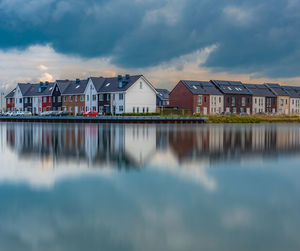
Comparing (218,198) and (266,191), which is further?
(266,191)

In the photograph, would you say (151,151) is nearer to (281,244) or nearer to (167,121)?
(281,244)

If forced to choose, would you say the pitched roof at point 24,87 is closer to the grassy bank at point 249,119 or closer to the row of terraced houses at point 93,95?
the row of terraced houses at point 93,95

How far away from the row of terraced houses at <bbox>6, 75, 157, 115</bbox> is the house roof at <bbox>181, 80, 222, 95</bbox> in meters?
9.09

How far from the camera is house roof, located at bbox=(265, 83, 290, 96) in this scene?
105250mm

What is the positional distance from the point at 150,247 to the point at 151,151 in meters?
14.6

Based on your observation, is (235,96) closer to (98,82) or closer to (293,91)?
(293,91)

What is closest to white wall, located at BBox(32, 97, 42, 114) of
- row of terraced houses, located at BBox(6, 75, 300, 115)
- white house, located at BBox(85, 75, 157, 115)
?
row of terraced houses, located at BBox(6, 75, 300, 115)

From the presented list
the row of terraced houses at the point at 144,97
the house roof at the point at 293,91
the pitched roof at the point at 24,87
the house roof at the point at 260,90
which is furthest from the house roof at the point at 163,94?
the pitched roof at the point at 24,87

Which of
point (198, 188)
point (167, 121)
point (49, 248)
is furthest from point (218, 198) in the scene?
point (167, 121)

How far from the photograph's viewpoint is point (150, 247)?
713 cm

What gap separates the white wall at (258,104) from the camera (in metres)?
98.1

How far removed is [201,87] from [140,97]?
1586 cm

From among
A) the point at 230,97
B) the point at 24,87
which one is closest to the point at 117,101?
the point at 230,97

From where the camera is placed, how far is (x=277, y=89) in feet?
351
